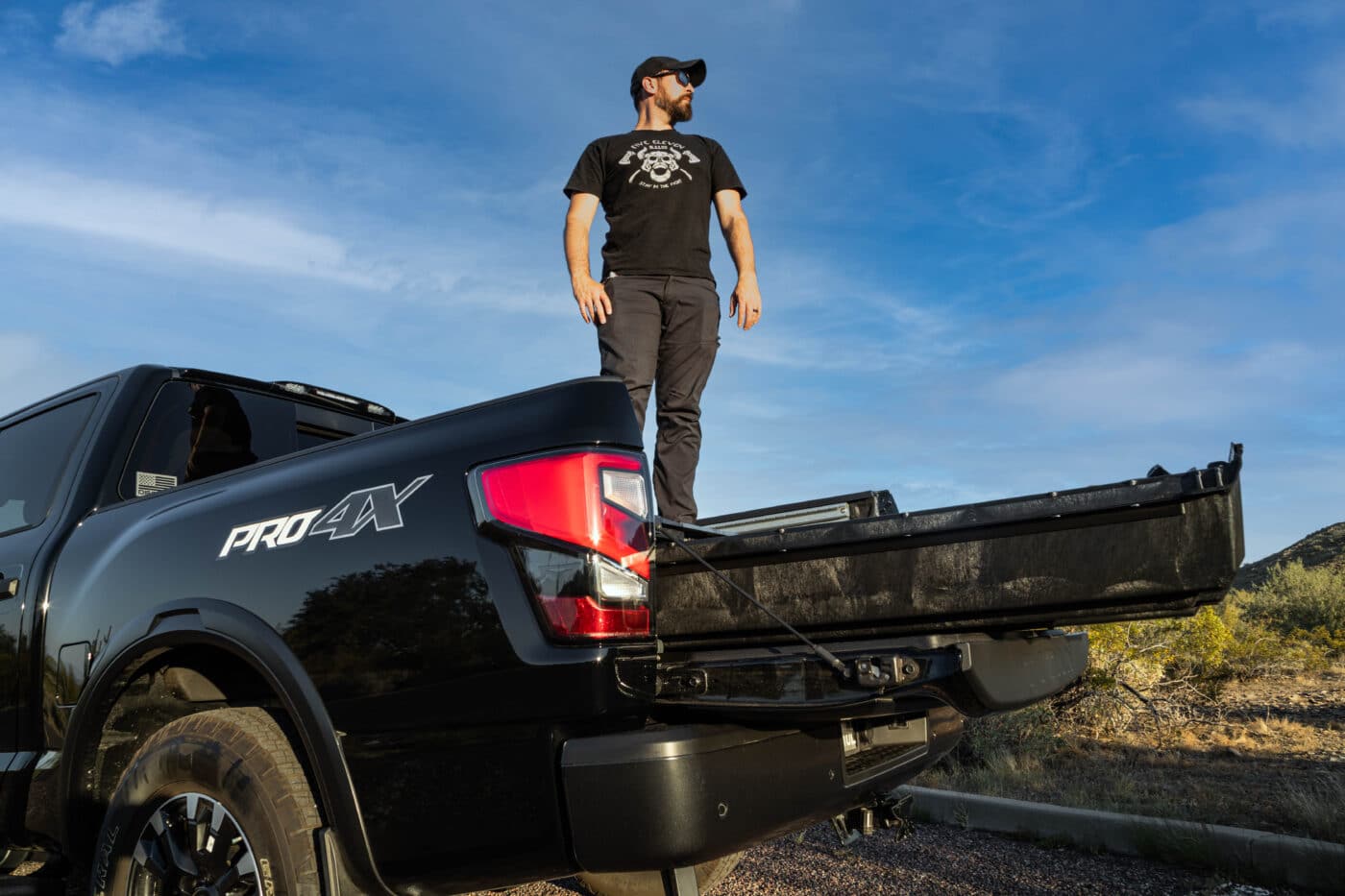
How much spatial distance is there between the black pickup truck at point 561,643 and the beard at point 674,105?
2.21 metres

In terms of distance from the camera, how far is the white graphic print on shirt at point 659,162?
4066 millimetres

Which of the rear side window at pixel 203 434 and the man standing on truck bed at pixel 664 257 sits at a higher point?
the man standing on truck bed at pixel 664 257

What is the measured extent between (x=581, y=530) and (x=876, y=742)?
3.29 ft

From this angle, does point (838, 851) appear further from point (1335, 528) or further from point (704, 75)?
point (1335, 528)

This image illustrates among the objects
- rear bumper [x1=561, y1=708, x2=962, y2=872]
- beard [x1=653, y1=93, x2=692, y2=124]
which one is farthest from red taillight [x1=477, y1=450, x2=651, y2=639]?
beard [x1=653, y1=93, x2=692, y2=124]

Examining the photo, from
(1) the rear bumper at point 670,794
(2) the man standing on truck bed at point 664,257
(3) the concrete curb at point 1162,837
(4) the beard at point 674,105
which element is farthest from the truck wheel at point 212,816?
(3) the concrete curb at point 1162,837

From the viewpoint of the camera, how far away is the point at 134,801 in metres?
2.66

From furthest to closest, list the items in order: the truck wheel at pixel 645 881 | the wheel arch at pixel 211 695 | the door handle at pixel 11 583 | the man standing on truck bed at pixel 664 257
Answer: the man standing on truck bed at pixel 664 257, the door handle at pixel 11 583, the truck wheel at pixel 645 881, the wheel arch at pixel 211 695

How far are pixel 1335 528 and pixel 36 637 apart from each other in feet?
80.6

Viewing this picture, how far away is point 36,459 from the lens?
389cm

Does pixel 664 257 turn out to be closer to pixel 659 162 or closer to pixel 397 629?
pixel 659 162

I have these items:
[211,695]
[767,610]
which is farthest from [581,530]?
[211,695]

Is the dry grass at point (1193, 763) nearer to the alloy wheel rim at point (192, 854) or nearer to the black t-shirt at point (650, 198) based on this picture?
the black t-shirt at point (650, 198)

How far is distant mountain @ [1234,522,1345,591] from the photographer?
64.4ft
